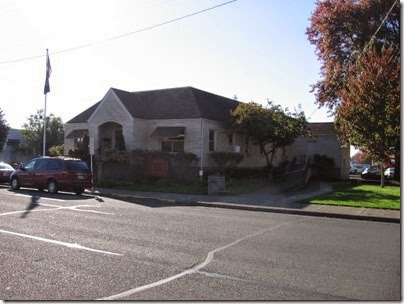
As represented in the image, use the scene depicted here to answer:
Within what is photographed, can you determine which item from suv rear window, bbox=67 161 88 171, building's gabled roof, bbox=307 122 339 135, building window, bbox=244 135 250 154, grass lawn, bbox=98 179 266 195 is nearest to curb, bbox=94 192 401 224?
suv rear window, bbox=67 161 88 171

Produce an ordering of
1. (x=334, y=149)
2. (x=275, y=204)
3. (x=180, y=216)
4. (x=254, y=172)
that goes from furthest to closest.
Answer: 1. (x=334, y=149)
2. (x=254, y=172)
3. (x=275, y=204)
4. (x=180, y=216)

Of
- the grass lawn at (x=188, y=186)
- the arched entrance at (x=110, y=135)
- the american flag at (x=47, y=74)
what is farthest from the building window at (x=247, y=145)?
the american flag at (x=47, y=74)

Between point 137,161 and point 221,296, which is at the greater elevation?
point 137,161

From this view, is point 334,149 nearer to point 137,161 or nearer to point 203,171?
point 203,171

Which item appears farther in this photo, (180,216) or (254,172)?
(254,172)

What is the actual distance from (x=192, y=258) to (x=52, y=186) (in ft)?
47.2

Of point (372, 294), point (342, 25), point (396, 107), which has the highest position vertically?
point (342, 25)

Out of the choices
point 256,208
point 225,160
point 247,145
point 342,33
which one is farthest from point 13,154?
point 256,208

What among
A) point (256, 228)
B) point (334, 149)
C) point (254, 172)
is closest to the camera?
point (256, 228)

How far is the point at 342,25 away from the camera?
29953 millimetres

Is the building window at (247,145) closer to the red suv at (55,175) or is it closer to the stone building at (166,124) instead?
the stone building at (166,124)

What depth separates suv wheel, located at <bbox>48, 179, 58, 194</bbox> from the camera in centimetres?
2030

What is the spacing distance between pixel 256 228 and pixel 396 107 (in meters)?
8.81

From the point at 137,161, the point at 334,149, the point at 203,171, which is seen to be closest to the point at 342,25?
the point at 334,149
